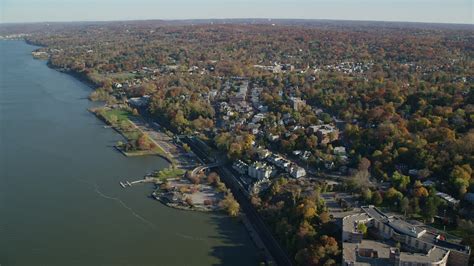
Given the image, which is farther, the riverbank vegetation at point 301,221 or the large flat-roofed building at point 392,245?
the riverbank vegetation at point 301,221

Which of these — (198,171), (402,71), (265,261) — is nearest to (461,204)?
(265,261)

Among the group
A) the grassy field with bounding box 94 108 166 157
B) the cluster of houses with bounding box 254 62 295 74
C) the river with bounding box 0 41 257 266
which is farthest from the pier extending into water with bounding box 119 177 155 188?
the cluster of houses with bounding box 254 62 295 74

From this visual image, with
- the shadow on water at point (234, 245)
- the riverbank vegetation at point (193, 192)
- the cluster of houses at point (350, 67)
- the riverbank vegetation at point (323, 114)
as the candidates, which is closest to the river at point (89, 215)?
the shadow on water at point (234, 245)

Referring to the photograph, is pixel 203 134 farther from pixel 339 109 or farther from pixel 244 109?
pixel 339 109

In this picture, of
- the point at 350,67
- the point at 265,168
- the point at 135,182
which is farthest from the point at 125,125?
the point at 350,67

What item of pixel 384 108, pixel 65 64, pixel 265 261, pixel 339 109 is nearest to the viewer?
pixel 265 261

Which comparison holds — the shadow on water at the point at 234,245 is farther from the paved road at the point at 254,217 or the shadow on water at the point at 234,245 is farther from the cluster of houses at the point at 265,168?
the cluster of houses at the point at 265,168
